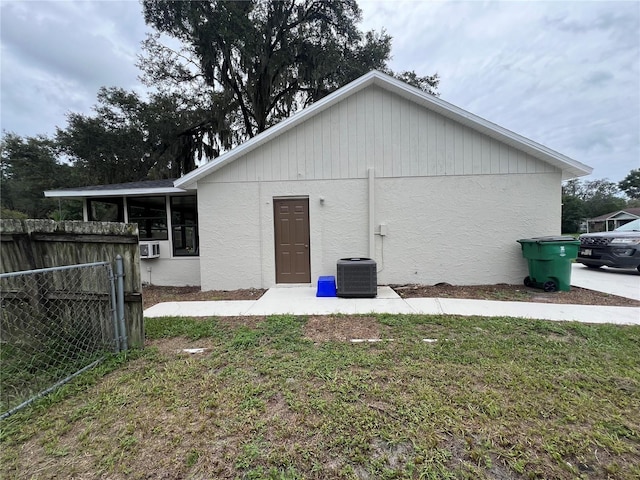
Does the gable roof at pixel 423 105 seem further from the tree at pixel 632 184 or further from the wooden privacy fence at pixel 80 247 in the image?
the tree at pixel 632 184

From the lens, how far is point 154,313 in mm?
5074

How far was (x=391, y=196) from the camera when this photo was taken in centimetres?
691

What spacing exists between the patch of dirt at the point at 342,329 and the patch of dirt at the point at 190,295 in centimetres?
225

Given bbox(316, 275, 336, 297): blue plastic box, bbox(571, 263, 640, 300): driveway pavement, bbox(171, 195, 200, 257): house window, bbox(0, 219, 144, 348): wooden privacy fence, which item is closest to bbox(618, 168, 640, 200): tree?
bbox(571, 263, 640, 300): driveway pavement

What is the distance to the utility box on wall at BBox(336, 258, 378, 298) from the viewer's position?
5887 mm

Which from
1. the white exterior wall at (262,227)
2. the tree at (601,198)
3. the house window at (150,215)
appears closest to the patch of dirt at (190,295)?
the white exterior wall at (262,227)

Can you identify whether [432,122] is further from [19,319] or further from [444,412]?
[19,319]

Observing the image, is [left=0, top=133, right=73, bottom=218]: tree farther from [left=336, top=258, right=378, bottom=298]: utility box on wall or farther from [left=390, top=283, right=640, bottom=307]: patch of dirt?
[left=390, top=283, right=640, bottom=307]: patch of dirt

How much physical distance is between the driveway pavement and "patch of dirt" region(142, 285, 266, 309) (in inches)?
308

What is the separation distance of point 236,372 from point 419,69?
17.5 metres

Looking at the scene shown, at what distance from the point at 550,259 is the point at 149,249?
9.83 meters

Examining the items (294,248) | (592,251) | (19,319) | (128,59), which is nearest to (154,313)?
(19,319)

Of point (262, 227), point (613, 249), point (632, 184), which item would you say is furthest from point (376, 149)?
point (632, 184)

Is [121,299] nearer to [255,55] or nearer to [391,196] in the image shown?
[391,196]
